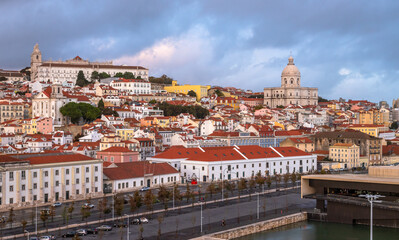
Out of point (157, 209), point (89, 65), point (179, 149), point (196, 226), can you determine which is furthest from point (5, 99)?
point (196, 226)

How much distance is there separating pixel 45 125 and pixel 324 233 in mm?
47610

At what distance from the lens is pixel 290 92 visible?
126312 millimetres

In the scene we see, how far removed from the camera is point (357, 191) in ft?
114

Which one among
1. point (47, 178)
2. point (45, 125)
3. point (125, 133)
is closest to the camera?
point (47, 178)

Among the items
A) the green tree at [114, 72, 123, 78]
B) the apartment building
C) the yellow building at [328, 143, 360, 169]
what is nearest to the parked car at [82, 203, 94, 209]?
the apartment building

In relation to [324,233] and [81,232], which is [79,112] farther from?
[324,233]

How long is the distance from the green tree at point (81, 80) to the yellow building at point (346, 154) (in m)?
57.7

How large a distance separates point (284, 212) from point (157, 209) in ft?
24.7

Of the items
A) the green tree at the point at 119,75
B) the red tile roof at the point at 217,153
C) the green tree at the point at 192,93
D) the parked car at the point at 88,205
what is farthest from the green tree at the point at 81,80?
the parked car at the point at 88,205

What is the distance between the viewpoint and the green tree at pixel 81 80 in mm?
106925

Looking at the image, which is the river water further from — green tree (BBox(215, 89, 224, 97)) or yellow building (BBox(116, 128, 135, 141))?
green tree (BBox(215, 89, 224, 97))

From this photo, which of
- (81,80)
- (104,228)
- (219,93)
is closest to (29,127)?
(81,80)

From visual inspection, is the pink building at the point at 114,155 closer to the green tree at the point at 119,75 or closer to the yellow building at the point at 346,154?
the yellow building at the point at 346,154

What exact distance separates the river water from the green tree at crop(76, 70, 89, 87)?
80064 millimetres
